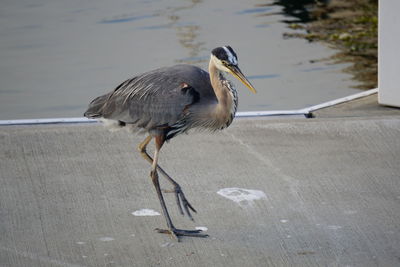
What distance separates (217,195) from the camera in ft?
19.7

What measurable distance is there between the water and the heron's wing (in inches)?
162

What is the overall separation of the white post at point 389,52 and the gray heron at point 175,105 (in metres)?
2.70

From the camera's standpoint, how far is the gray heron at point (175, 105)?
18.1 ft

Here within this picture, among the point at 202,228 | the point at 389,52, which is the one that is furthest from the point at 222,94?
the point at 389,52

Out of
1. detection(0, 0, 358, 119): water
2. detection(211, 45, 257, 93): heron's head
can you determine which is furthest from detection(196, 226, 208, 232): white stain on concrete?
detection(0, 0, 358, 119): water

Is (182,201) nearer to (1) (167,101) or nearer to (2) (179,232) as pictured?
(2) (179,232)

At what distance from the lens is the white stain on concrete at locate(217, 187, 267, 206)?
588 cm

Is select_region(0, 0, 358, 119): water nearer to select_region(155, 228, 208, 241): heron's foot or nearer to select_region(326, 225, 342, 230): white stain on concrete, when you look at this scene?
select_region(326, 225, 342, 230): white stain on concrete

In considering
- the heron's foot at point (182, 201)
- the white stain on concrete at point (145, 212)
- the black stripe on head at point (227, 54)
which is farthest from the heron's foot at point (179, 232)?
the black stripe on head at point (227, 54)

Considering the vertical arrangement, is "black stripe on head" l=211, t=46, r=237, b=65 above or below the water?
above

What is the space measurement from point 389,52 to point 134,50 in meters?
5.27

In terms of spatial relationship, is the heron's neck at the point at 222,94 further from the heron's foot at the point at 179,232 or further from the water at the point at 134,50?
the water at the point at 134,50

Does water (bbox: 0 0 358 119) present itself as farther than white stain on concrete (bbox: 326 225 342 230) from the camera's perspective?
Yes

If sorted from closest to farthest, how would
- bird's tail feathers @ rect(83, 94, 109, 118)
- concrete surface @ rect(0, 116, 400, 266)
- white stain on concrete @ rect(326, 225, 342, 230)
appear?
concrete surface @ rect(0, 116, 400, 266), white stain on concrete @ rect(326, 225, 342, 230), bird's tail feathers @ rect(83, 94, 109, 118)
